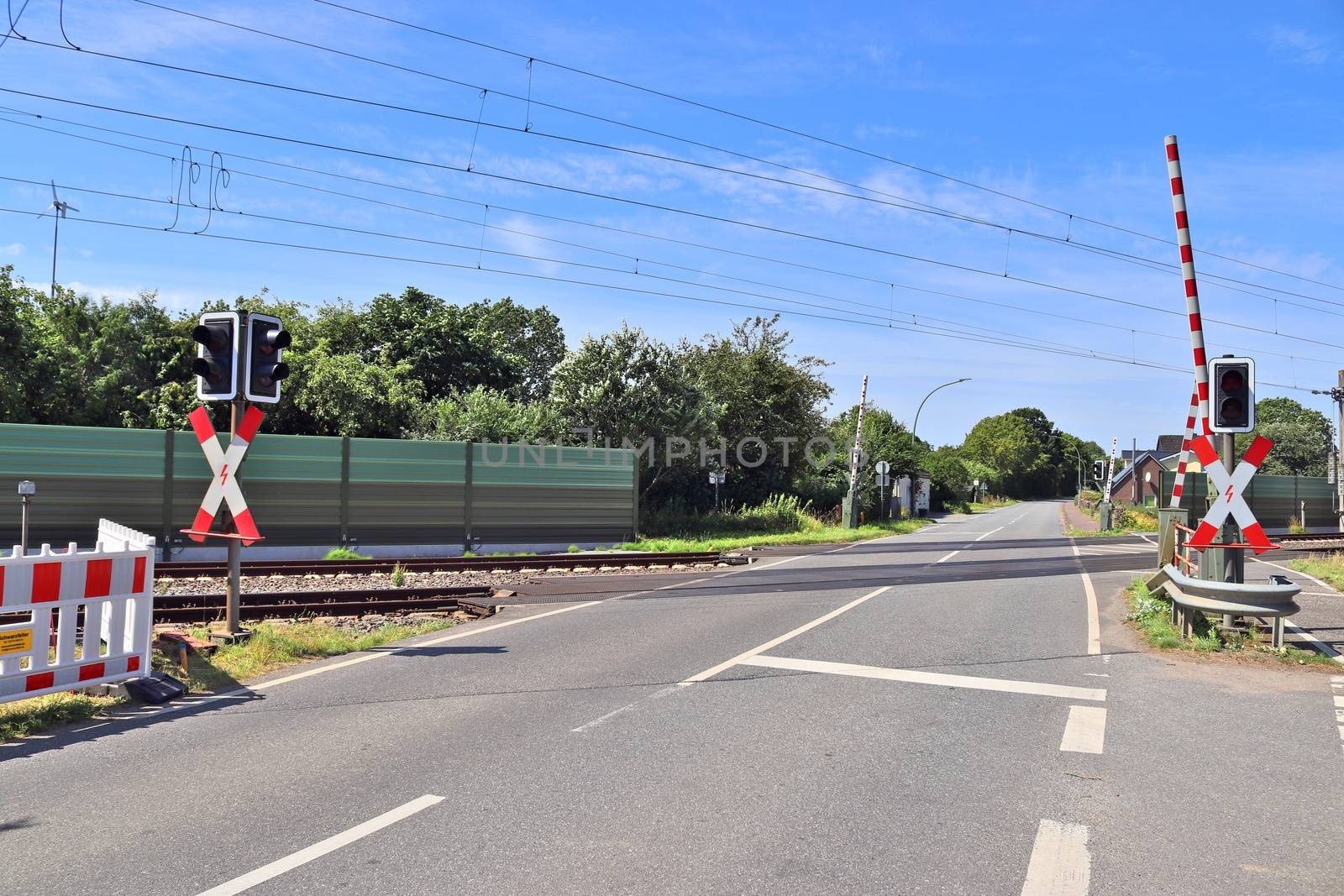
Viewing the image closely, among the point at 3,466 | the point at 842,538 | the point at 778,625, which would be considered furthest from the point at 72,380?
the point at 778,625

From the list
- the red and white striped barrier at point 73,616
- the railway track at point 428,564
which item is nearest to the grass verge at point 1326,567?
the railway track at point 428,564

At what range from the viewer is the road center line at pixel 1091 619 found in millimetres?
9891

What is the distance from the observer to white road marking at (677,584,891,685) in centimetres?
809

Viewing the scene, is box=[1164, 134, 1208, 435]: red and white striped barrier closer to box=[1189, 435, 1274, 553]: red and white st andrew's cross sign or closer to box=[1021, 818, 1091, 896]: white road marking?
box=[1189, 435, 1274, 553]: red and white st andrew's cross sign

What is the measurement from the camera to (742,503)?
34.7 metres

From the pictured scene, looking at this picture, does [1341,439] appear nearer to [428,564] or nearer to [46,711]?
[428,564]

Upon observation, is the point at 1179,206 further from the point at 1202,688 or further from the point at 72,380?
the point at 72,380

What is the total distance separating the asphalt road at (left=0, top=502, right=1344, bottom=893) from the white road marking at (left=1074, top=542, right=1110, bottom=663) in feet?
0.73

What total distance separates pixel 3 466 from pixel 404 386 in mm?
12170

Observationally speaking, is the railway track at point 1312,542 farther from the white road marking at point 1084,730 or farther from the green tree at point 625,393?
the white road marking at point 1084,730

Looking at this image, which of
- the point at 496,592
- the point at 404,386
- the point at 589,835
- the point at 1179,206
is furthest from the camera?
the point at 404,386

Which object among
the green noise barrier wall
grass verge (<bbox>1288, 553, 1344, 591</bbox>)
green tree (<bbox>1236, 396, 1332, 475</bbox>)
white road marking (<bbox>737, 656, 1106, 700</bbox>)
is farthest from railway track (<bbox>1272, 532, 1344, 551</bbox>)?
green tree (<bbox>1236, 396, 1332, 475</bbox>)

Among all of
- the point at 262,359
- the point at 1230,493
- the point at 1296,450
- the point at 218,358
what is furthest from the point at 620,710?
the point at 1296,450

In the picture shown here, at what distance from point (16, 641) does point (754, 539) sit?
22.4m
